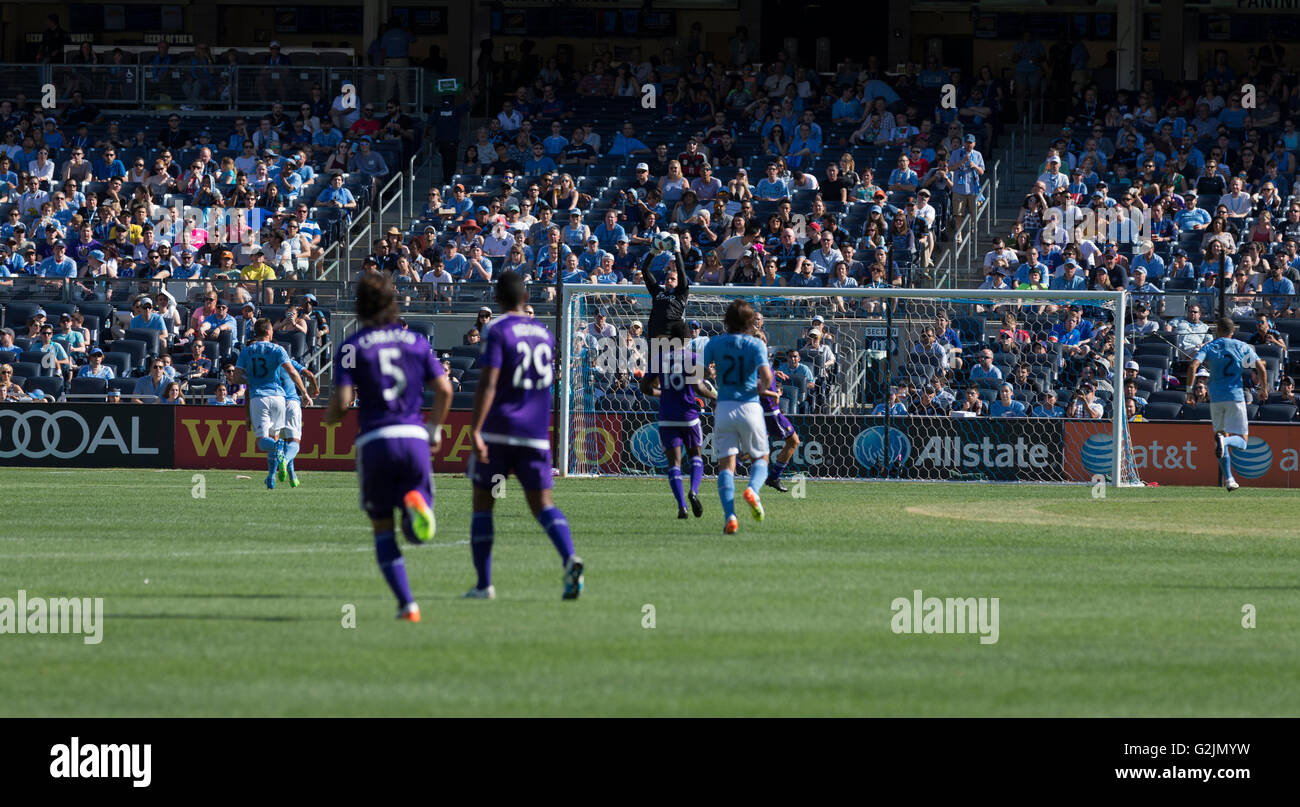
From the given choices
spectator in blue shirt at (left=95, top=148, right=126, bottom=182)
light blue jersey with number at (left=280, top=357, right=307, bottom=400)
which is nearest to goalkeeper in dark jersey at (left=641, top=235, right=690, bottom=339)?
light blue jersey with number at (left=280, top=357, right=307, bottom=400)

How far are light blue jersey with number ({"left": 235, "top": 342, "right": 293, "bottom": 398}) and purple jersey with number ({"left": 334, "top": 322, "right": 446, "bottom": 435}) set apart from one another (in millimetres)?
12364

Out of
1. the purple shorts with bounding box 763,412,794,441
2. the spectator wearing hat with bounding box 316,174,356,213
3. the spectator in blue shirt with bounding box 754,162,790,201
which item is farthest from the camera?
the spectator wearing hat with bounding box 316,174,356,213

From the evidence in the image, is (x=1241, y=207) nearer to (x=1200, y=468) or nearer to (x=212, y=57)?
(x=1200, y=468)

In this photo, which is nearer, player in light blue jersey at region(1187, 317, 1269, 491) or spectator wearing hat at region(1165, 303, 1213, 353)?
player in light blue jersey at region(1187, 317, 1269, 491)

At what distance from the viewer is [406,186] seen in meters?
38.4

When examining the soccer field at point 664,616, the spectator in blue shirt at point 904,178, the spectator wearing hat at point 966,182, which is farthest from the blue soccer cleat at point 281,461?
the spectator in blue shirt at point 904,178

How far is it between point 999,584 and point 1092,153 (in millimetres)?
22247

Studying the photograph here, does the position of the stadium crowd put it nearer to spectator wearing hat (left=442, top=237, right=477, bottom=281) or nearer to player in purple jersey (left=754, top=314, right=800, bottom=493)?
spectator wearing hat (left=442, top=237, right=477, bottom=281)

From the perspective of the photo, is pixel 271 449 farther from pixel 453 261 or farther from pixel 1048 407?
pixel 1048 407

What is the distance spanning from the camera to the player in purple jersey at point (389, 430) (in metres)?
10.9

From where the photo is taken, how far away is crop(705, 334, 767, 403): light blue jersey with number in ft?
56.2

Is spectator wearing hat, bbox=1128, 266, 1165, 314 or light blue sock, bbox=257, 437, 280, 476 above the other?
spectator wearing hat, bbox=1128, 266, 1165, 314

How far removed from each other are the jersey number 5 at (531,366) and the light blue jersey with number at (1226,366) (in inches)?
572

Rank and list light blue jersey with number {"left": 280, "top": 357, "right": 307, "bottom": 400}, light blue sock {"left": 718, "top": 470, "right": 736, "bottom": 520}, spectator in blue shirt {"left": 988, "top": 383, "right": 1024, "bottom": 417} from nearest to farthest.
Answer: light blue sock {"left": 718, "top": 470, "right": 736, "bottom": 520} → light blue jersey with number {"left": 280, "top": 357, "right": 307, "bottom": 400} → spectator in blue shirt {"left": 988, "top": 383, "right": 1024, "bottom": 417}
